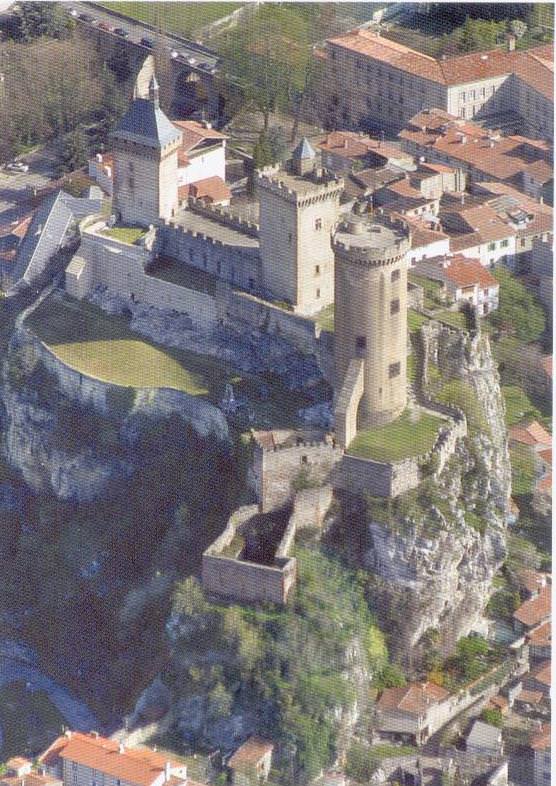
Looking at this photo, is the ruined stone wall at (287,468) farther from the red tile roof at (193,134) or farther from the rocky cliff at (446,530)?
the red tile roof at (193,134)

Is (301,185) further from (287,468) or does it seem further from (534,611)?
(534,611)

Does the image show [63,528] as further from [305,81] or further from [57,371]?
[305,81]

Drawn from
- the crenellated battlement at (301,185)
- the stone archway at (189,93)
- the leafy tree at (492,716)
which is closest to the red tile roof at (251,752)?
the leafy tree at (492,716)

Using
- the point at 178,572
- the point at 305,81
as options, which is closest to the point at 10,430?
the point at 178,572

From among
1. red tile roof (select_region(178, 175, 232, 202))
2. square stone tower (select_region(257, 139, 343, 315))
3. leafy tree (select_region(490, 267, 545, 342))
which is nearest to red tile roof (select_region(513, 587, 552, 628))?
square stone tower (select_region(257, 139, 343, 315))

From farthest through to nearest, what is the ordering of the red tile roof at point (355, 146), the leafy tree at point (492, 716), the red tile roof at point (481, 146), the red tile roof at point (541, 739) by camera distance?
the red tile roof at point (355, 146) < the red tile roof at point (481, 146) < the leafy tree at point (492, 716) < the red tile roof at point (541, 739)

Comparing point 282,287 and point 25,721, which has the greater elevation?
point 282,287

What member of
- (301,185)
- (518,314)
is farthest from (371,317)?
(518,314)
